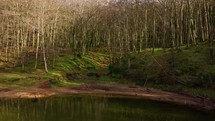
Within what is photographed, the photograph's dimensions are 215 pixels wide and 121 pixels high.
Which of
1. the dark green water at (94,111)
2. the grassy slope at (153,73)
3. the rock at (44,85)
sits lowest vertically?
the dark green water at (94,111)

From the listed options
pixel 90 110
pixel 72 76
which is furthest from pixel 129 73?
pixel 90 110

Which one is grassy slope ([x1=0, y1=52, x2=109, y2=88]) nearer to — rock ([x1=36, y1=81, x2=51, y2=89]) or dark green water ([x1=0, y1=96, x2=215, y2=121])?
rock ([x1=36, y1=81, x2=51, y2=89])

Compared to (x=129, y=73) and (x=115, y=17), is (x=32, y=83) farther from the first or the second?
(x=115, y=17)

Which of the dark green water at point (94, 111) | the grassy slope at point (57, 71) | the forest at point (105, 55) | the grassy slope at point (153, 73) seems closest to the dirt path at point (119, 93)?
the forest at point (105, 55)

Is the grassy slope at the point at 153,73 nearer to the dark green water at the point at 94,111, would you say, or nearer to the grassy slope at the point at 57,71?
the grassy slope at the point at 57,71

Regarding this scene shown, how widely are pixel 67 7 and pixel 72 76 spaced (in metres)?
24.5

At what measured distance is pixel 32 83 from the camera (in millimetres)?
47125

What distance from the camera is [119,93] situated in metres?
47.4

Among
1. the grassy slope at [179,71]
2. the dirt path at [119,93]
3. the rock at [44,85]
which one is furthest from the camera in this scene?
the rock at [44,85]

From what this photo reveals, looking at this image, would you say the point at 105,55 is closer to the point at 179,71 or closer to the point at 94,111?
the point at 179,71

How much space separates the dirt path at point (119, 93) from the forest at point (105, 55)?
0.13m

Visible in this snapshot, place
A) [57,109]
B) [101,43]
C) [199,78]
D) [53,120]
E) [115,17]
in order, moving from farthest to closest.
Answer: [101,43] < [115,17] < [199,78] < [57,109] < [53,120]

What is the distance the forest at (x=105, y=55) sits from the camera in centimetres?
4591

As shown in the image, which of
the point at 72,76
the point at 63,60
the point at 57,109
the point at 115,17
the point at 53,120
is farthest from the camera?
the point at 115,17
